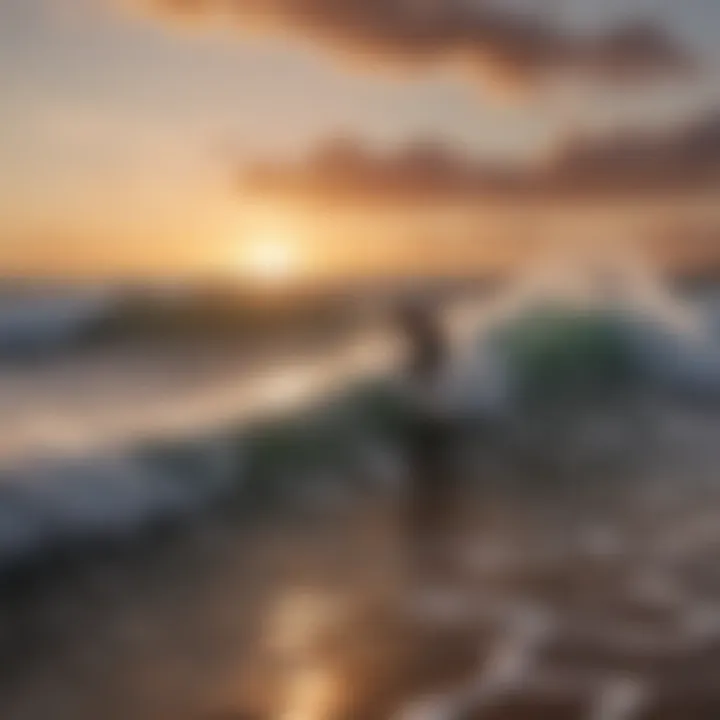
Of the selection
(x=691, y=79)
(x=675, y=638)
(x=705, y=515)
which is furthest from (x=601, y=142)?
(x=675, y=638)

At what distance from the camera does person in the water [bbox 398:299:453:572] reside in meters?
1.38

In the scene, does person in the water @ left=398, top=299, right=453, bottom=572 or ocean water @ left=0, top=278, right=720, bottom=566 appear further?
ocean water @ left=0, top=278, right=720, bottom=566

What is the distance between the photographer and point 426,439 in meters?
2.04

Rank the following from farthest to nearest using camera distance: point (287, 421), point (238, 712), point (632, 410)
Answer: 1. point (632, 410)
2. point (287, 421)
3. point (238, 712)

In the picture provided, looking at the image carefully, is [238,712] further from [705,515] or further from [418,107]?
[418,107]

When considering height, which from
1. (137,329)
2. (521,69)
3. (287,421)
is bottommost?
(287,421)

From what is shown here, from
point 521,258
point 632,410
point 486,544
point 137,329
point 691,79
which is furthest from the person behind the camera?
point 137,329

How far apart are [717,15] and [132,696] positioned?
250 centimetres

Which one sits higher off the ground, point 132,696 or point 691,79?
point 691,79

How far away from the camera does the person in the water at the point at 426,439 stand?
1378mm

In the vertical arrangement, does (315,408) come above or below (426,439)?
above

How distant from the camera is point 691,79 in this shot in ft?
9.37

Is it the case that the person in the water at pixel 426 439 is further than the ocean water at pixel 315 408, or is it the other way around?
the ocean water at pixel 315 408

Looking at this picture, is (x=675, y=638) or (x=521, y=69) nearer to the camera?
(x=675, y=638)
